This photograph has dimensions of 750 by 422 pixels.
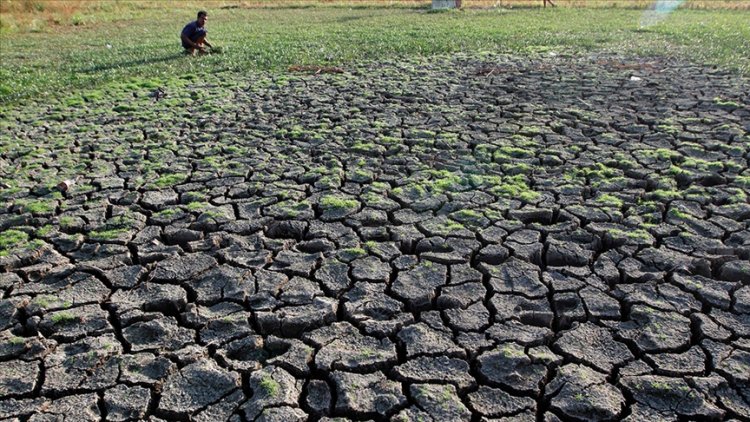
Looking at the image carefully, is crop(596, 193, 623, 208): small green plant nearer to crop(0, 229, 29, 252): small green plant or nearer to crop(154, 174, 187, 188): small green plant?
crop(154, 174, 187, 188): small green plant

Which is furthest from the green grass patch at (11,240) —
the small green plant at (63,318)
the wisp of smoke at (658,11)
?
the wisp of smoke at (658,11)

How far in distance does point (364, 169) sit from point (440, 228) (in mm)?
1542

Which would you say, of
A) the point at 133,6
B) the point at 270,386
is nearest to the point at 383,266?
the point at 270,386

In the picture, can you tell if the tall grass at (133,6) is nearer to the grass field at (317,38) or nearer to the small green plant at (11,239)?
the grass field at (317,38)

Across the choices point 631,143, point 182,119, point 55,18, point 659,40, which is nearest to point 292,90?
point 182,119

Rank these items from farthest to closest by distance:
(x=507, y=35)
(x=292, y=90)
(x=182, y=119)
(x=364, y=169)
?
(x=507, y=35) < (x=292, y=90) < (x=182, y=119) < (x=364, y=169)

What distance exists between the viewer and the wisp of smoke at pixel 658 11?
58.1 ft

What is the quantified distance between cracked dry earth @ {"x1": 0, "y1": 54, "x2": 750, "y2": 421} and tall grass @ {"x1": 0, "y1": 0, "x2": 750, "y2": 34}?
44.3ft

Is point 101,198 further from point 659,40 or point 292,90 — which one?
point 659,40

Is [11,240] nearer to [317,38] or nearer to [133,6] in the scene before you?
[317,38]

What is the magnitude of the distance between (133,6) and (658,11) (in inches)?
782

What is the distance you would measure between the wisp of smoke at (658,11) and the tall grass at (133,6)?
1.28 ft

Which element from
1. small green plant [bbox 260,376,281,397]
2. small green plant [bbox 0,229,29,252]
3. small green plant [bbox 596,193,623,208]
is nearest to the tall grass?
small green plant [bbox 0,229,29,252]

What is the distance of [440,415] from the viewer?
3.00 m
